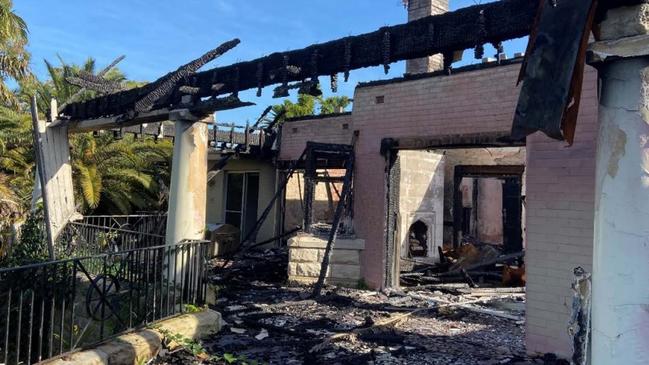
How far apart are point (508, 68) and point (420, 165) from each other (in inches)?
252

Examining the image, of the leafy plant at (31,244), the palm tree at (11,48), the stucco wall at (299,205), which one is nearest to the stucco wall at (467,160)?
the stucco wall at (299,205)

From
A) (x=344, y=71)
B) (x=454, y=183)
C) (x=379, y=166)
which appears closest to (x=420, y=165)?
(x=454, y=183)

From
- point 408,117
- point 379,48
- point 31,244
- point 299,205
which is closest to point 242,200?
point 299,205

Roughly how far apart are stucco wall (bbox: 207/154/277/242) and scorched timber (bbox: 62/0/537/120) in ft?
21.2

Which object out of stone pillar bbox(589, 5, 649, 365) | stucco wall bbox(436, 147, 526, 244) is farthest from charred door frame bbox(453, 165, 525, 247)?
stone pillar bbox(589, 5, 649, 365)

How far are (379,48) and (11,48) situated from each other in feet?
38.6

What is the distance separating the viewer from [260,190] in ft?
47.0

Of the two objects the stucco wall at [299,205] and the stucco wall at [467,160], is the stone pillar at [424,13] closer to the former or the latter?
the stucco wall at [467,160]

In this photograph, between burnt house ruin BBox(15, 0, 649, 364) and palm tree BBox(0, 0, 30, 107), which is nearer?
burnt house ruin BBox(15, 0, 649, 364)

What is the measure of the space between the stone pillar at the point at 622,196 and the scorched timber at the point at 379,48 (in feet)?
4.67

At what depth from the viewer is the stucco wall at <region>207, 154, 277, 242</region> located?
13.9 meters

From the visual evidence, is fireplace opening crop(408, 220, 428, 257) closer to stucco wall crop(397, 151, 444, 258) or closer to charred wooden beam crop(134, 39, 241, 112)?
stucco wall crop(397, 151, 444, 258)

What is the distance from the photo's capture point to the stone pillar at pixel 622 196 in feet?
9.80

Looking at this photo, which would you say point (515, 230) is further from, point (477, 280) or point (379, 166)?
point (379, 166)
